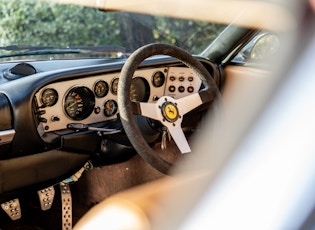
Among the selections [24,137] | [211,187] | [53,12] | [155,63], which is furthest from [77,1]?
[211,187]

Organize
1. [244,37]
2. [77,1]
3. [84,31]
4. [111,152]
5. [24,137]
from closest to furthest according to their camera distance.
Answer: [24,137] → [111,152] → [244,37] → [77,1] → [84,31]

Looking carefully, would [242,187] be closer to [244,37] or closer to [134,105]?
[134,105]

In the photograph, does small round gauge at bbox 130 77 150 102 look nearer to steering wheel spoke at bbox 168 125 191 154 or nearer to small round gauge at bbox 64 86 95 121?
small round gauge at bbox 64 86 95 121

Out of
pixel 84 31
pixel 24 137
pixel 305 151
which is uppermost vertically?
pixel 305 151

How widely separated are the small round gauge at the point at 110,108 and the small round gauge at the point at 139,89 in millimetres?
99

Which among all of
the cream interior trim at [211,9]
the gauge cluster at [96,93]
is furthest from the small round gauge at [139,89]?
the cream interior trim at [211,9]

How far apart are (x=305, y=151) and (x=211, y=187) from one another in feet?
0.91

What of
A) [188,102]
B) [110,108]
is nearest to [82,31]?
[110,108]

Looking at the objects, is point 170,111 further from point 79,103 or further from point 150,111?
point 79,103

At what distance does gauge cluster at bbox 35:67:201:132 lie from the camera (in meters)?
2.36

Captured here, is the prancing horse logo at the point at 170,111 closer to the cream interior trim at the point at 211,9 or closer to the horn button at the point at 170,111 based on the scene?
the horn button at the point at 170,111

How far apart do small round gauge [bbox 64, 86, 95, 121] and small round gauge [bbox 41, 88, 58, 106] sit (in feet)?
0.21

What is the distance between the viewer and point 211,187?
0.94 metres

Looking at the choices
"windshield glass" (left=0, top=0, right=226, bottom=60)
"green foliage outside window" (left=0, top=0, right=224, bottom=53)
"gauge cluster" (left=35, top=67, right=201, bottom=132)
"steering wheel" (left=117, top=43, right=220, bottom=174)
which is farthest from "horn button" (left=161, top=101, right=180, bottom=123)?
"green foliage outside window" (left=0, top=0, right=224, bottom=53)
